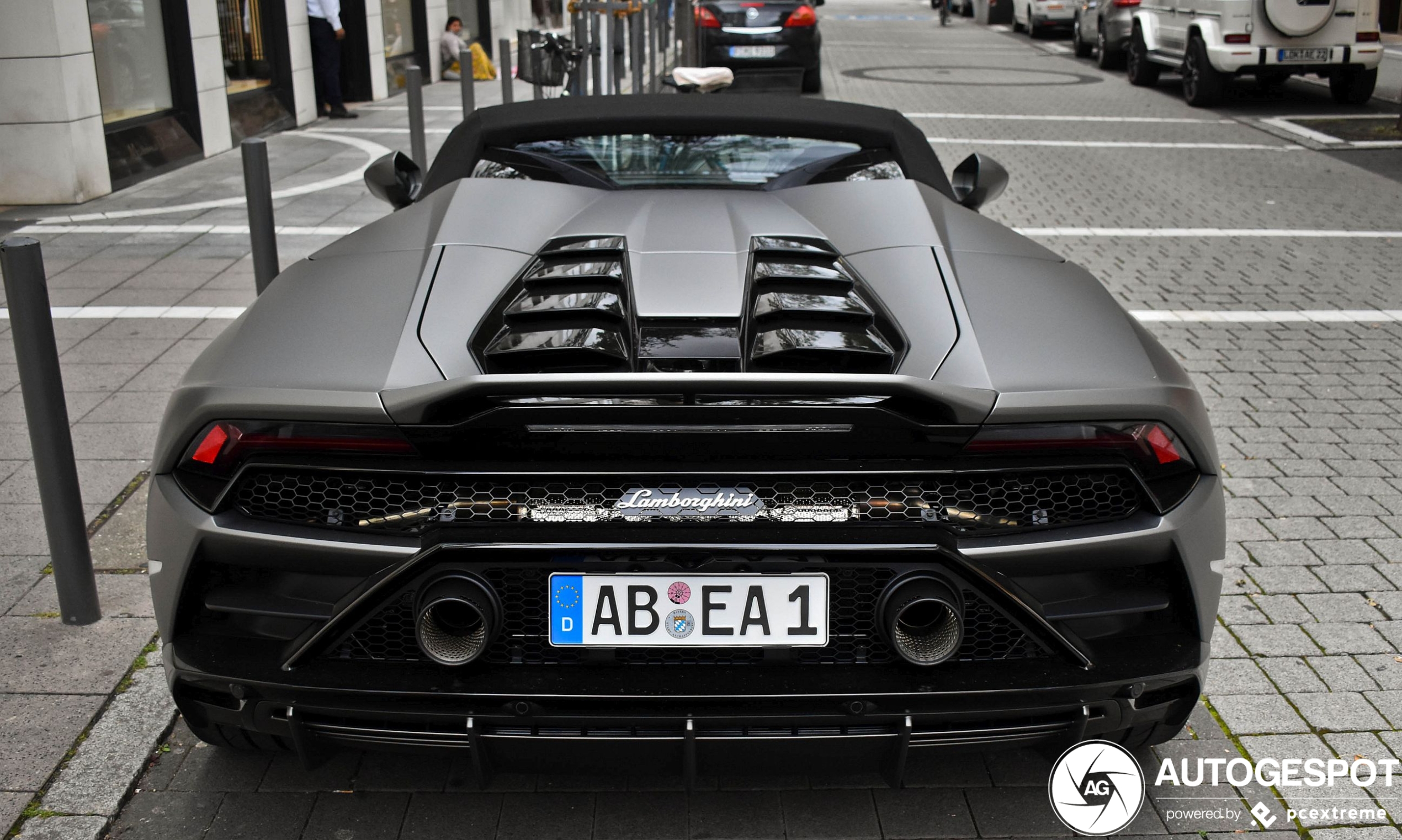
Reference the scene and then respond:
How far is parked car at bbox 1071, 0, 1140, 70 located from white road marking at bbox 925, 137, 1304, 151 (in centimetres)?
621

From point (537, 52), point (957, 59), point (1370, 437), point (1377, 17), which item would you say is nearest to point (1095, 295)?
point (1370, 437)

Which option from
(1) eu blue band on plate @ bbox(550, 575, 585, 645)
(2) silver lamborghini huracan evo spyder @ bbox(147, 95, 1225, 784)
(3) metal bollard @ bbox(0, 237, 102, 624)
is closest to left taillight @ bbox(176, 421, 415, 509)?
(2) silver lamborghini huracan evo spyder @ bbox(147, 95, 1225, 784)

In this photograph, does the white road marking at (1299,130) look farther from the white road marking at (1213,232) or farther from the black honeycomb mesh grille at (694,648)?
the black honeycomb mesh grille at (694,648)

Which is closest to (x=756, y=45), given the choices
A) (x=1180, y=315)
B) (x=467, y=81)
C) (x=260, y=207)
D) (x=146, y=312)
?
(x=467, y=81)

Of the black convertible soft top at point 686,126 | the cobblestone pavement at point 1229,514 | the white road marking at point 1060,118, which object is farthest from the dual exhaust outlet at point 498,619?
the white road marking at point 1060,118

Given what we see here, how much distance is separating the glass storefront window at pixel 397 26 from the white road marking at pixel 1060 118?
751 centimetres

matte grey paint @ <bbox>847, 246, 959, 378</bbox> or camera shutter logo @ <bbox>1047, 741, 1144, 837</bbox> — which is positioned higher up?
matte grey paint @ <bbox>847, 246, 959, 378</bbox>

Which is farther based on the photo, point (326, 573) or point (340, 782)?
point (340, 782)

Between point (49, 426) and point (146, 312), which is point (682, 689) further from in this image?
point (146, 312)

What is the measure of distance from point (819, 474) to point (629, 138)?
1.76 metres

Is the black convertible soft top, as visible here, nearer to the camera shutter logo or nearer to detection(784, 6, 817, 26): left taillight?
the camera shutter logo

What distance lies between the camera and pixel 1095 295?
2730mm

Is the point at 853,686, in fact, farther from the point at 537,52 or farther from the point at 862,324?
the point at 537,52

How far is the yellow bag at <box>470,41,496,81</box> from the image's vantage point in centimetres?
1938
